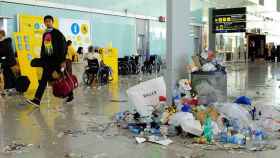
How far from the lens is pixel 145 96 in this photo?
19.6ft

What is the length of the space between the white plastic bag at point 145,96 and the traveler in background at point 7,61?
5.01 metres

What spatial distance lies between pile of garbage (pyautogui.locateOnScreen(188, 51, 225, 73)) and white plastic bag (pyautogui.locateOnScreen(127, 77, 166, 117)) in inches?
34.1

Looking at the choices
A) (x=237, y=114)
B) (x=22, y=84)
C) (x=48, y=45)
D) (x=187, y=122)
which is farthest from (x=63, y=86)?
(x=237, y=114)

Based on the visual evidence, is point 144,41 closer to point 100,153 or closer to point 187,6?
point 187,6

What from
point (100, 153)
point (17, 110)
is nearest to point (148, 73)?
point (17, 110)

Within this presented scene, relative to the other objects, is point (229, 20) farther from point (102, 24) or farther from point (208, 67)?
point (208, 67)

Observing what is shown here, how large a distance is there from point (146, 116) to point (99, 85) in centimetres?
759

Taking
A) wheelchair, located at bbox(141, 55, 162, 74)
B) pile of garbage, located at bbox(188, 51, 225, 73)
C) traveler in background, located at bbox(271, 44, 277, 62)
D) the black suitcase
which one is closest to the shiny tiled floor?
the black suitcase

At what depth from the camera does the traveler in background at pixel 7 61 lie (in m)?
9.85

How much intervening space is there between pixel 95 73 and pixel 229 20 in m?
14.5

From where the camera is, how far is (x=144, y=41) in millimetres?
21984

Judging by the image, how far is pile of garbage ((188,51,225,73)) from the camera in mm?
6629

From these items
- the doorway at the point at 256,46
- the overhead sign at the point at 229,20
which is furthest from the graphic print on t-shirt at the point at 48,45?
the doorway at the point at 256,46

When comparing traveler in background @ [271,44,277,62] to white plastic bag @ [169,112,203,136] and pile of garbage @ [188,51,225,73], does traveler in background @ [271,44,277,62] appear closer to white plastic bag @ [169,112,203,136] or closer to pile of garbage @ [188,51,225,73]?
pile of garbage @ [188,51,225,73]
